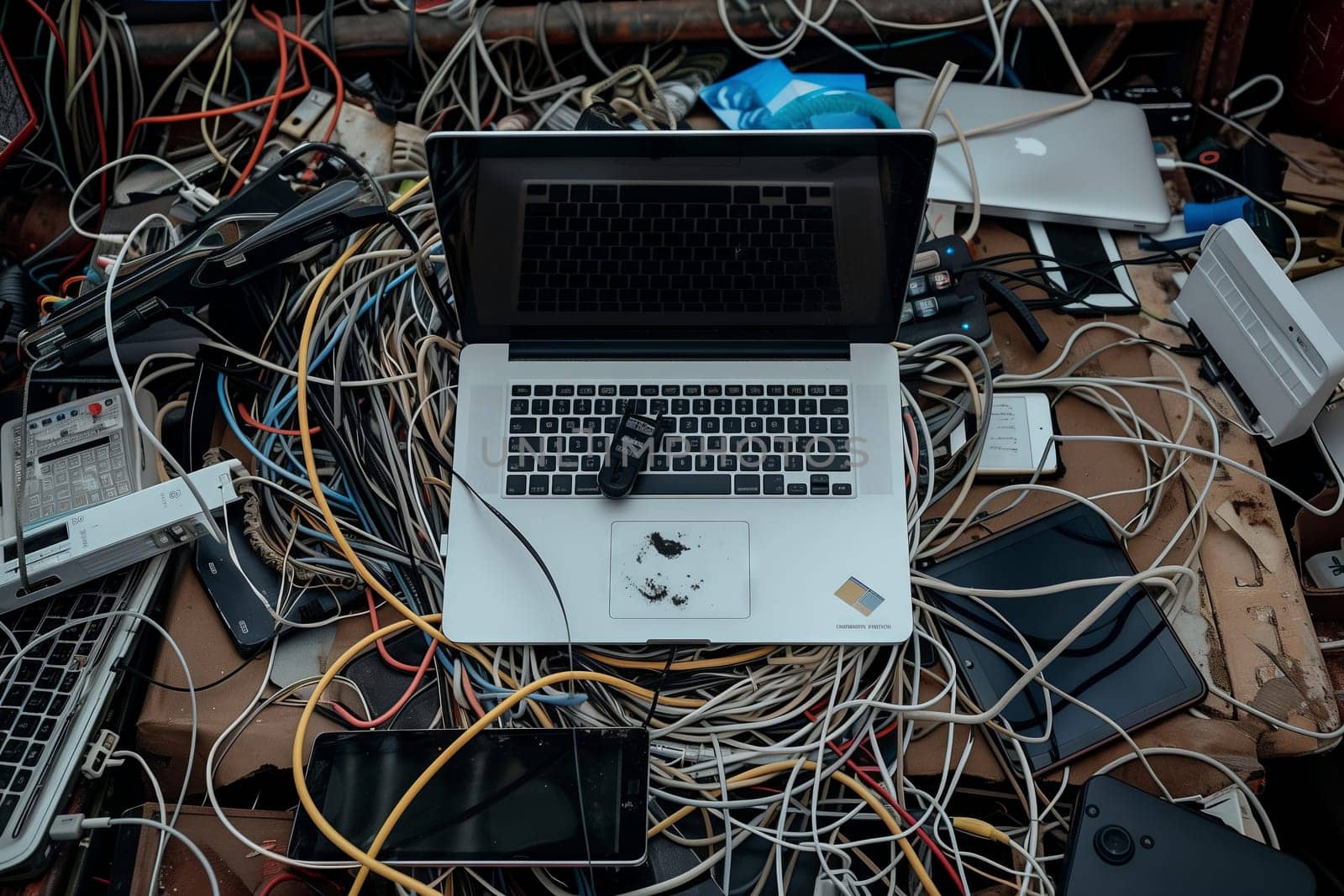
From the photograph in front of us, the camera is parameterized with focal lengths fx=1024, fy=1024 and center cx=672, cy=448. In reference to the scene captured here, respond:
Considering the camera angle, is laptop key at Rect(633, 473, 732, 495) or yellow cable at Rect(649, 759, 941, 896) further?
laptop key at Rect(633, 473, 732, 495)

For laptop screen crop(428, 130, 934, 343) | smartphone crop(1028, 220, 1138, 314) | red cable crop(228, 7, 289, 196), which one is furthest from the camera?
red cable crop(228, 7, 289, 196)

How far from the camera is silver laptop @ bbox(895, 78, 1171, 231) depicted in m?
1.27

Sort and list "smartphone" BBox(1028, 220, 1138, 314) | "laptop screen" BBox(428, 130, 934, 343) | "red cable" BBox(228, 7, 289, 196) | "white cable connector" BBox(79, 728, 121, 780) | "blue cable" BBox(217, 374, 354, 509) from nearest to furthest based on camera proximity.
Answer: "laptop screen" BBox(428, 130, 934, 343), "white cable connector" BBox(79, 728, 121, 780), "blue cable" BBox(217, 374, 354, 509), "smartphone" BBox(1028, 220, 1138, 314), "red cable" BBox(228, 7, 289, 196)

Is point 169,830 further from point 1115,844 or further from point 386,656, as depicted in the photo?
point 1115,844

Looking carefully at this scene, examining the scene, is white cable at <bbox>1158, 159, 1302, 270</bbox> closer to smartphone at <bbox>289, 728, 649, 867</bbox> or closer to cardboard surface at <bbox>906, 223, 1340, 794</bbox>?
cardboard surface at <bbox>906, 223, 1340, 794</bbox>

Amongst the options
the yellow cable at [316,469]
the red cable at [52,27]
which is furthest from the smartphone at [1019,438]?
the red cable at [52,27]

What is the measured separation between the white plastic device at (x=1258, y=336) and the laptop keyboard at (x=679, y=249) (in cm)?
45

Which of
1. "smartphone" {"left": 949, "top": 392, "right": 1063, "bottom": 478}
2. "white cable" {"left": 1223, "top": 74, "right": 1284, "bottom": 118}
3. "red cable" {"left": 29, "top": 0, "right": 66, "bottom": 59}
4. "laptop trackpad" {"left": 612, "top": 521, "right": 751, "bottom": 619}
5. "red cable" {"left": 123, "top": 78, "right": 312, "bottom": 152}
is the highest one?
"red cable" {"left": 29, "top": 0, "right": 66, "bottom": 59}

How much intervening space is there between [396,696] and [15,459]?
21.0 inches

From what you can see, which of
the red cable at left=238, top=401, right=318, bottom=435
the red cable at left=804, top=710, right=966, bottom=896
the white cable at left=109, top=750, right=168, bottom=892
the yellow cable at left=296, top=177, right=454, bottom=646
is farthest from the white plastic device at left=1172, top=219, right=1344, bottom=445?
the white cable at left=109, top=750, right=168, bottom=892

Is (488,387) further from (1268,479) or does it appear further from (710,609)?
(1268,479)

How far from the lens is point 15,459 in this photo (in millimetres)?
1162

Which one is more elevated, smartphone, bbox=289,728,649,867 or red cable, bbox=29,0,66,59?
red cable, bbox=29,0,66,59

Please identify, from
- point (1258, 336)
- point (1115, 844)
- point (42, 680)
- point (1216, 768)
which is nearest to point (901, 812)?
point (1115, 844)
